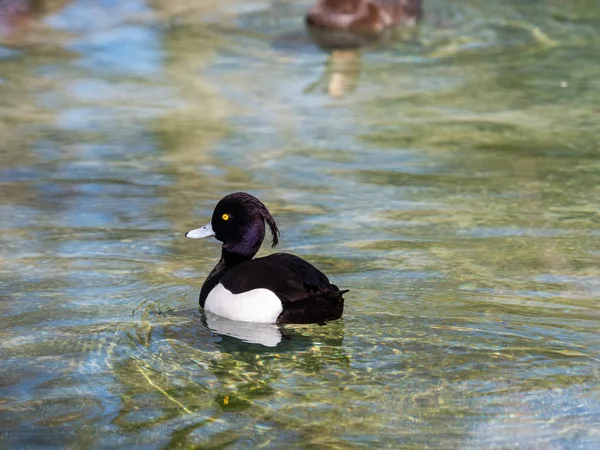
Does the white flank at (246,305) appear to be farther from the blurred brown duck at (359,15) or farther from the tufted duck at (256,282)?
the blurred brown duck at (359,15)

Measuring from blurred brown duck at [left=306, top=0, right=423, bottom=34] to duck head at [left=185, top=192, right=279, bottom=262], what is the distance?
9218 mm

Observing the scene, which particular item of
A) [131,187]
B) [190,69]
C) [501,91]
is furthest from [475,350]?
[190,69]

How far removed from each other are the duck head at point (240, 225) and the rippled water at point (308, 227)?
0.40 m

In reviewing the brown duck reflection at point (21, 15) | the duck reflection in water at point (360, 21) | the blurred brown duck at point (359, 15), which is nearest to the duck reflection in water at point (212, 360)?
the duck reflection in water at point (360, 21)

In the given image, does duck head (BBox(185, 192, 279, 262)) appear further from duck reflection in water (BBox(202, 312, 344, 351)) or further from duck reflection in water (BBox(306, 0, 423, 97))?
duck reflection in water (BBox(306, 0, 423, 97))

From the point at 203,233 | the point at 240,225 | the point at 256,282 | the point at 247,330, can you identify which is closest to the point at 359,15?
the point at 203,233

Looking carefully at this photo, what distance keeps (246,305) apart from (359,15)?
997 centimetres

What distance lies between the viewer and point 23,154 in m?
10.7

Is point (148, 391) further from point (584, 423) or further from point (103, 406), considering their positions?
point (584, 423)

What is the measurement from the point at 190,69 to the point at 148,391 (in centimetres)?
859

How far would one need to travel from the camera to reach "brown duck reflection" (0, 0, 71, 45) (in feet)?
51.5

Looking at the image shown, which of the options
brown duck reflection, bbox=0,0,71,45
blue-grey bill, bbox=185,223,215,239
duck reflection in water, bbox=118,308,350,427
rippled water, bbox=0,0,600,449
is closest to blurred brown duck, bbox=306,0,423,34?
rippled water, bbox=0,0,600,449

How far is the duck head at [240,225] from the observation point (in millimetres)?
7234

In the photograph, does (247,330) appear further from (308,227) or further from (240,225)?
(308,227)
